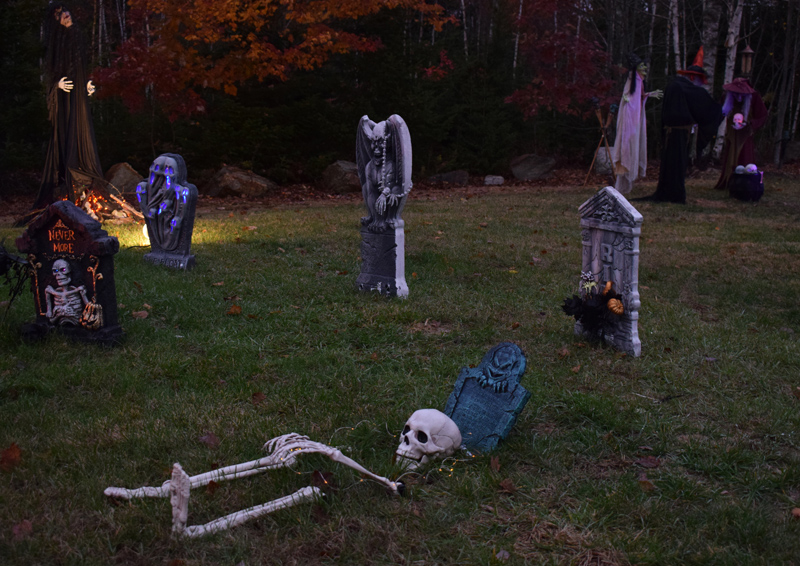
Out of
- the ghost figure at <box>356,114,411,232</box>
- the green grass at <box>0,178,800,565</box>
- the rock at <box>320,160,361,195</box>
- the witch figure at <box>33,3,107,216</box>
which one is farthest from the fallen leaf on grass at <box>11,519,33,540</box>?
the rock at <box>320,160,361,195</box>

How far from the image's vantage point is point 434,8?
646 inches

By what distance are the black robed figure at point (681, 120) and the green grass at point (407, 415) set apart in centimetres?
605

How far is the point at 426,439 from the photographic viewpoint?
3455mm

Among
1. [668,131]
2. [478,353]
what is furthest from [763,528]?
[668,131]

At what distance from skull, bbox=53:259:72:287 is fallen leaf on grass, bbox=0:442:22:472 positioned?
198 centimetres

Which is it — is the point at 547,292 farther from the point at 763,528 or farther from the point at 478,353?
the point at 763,528

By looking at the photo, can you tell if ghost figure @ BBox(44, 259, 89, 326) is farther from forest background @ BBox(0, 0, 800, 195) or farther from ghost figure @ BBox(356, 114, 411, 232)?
forest background @ BBox(0, 0, 800, 195)

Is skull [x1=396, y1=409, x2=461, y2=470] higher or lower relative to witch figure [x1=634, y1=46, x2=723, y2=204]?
lower

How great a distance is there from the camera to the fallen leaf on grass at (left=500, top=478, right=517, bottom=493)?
3234 mm

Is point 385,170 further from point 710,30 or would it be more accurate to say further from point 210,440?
point 710,30

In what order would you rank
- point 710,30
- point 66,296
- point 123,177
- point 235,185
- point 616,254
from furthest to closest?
point 710,30 → point 235,185 → point 123,177 → point 616,254 → point 66,296

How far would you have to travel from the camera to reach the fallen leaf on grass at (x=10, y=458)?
3.36 meters

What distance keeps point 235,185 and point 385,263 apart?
9.92 metres

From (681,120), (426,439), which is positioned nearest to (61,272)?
(426,439)
